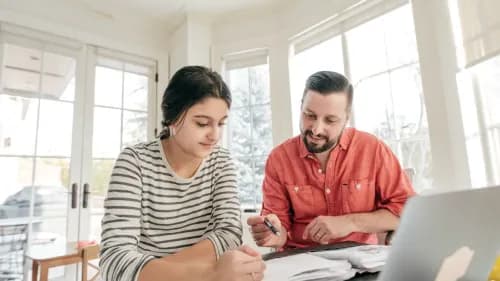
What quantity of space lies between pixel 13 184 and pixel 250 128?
2.02m

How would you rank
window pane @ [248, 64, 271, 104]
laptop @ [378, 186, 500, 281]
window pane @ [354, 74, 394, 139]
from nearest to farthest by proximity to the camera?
laptop @ [378, 186, 500, 281], window pane @ [354, 74, 394, 139], window pane @ [248, 64, 271, 104]

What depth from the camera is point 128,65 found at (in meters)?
3.07

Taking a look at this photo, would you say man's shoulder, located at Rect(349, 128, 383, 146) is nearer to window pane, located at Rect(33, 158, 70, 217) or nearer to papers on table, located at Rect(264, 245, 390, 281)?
papers on table, located at Rect(264, 245, 390, 281)

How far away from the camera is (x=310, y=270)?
581 millimetres

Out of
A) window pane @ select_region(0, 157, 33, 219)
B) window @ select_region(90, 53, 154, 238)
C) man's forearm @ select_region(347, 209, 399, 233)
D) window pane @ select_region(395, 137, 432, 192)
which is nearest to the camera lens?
man's forearm @ select_region(347, 209, 399, 233)

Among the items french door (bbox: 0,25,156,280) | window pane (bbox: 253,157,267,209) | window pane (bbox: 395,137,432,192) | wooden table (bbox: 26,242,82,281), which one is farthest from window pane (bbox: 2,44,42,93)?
window pane (bbox: 395,137,432,192)

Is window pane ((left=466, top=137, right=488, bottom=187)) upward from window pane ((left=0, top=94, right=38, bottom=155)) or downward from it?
downward

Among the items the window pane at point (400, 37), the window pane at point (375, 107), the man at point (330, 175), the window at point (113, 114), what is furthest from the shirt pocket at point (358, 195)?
the window at point (113, 114)

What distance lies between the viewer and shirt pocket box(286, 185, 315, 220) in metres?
1.17

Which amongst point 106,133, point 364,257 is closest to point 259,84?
point 106,133

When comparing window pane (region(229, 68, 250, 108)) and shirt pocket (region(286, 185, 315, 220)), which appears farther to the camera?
window pane (region(229, 68, 250, 108))

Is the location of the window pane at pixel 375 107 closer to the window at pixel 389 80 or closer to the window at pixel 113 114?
the window at pixel 389 80

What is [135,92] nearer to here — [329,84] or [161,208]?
[329,84]

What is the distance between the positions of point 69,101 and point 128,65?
695 millimetres
